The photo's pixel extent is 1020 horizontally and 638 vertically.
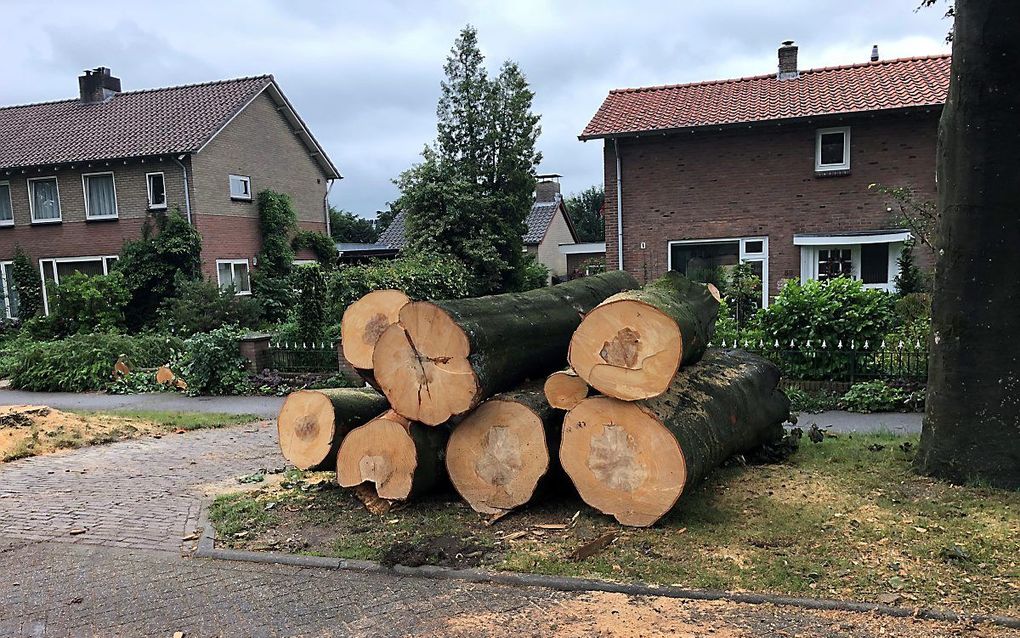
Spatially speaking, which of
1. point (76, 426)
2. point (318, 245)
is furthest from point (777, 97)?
point (76, 426)

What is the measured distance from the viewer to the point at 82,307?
1998cm

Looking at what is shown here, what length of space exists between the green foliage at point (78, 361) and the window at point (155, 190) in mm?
9065

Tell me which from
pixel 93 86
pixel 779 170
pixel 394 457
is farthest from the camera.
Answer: pixel 93 86

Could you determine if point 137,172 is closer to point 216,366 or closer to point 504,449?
point 216,366

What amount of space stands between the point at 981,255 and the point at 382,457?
4.71 metres

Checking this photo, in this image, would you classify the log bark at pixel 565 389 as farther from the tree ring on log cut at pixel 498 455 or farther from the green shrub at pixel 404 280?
the green shrub at pixel 404 280

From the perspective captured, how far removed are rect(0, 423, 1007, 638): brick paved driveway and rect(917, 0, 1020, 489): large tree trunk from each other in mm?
2303

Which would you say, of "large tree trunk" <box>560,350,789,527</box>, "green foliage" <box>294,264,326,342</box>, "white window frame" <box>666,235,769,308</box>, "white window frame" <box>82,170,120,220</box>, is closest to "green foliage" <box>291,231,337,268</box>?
"white window frame" <box>82,170,120,220</box>

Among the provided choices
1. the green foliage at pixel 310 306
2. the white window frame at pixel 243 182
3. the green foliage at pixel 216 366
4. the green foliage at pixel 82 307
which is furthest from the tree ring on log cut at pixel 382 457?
the white window frame at pixel 243 182

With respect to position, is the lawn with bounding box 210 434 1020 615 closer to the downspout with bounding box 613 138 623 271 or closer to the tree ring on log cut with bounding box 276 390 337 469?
the tree ring on log cut with bounding box 276 390 337 469

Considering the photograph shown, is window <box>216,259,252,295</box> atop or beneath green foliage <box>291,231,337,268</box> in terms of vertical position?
beneath

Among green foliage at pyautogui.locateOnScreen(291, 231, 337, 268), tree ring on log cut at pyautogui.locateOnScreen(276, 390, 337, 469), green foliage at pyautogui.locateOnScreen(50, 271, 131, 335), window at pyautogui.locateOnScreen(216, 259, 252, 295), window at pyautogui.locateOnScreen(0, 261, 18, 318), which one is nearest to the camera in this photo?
tree ring on log cut at pyautogui.locateOnScreen(276, 390, 337, 469)

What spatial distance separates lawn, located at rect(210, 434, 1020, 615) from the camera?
4.21 meters

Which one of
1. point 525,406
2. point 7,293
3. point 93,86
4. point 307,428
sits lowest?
point 307,428
